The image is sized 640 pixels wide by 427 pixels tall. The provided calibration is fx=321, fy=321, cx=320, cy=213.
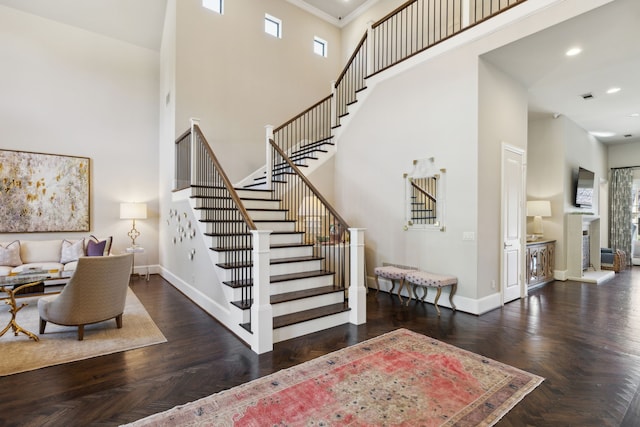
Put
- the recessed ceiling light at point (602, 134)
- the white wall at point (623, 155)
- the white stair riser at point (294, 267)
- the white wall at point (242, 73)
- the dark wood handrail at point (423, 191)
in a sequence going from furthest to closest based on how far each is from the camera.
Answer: the white wall at point (623, 155), the recessed ceiling light at point (602, 134), the white wall at point (242, 73), the dark wood handrail at point (423, 191), the white stair riser at point (294, 267)

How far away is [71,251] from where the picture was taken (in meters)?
5.98

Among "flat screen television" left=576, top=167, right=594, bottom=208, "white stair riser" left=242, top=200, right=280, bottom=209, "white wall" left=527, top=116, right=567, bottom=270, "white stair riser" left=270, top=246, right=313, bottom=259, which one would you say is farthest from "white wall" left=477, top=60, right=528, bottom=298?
"flat screen television" left=576, top=167, right=594, bottom=208

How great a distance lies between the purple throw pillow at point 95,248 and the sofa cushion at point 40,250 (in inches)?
22.4

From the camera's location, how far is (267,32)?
7297mm

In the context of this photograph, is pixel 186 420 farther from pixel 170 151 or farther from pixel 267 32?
pixel 267 32

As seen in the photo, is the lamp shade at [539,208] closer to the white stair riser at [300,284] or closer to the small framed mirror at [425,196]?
the small framed mirror at [425,196]

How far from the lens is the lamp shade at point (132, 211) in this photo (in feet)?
21.2

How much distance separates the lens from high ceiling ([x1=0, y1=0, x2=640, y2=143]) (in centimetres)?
369

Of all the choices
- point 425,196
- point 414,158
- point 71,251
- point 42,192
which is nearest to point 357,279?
point 425,196

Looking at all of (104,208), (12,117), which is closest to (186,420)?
(104,208)

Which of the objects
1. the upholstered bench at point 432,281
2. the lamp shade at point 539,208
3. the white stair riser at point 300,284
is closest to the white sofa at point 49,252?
the white stair riser at point 300,284

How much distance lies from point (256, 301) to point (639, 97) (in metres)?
7.55

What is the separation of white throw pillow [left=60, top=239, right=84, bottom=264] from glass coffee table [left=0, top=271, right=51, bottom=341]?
2467 mm

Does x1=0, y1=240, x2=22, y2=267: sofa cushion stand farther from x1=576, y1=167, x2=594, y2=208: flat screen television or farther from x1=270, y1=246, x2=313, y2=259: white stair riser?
x1=576, y1=167, x2=594, y2=208: flat screen television
